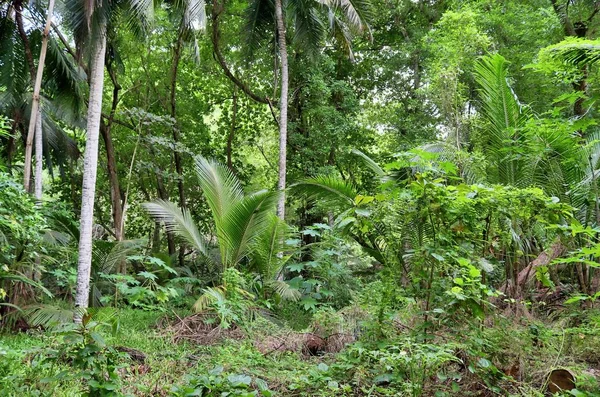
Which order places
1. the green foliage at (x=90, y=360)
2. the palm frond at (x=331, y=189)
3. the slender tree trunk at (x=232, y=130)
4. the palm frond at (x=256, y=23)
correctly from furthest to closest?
1. the slender tree trunk at (x=232, y=130)
2. the palm frond at (x=256, y=23)
3. the palm frond at (x=331, y=189)
4. the green foliage at (x=90, y=360)

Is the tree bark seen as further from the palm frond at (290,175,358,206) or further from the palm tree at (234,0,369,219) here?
the palm tree at (234,0,369,219)

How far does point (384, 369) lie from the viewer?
128 inches

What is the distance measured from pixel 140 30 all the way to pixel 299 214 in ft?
20.9

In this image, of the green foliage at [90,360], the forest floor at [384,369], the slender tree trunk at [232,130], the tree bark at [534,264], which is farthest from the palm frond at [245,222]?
the slender tree trunk at [232,130]

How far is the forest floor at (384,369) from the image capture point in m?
2.94

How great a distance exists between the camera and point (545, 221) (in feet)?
11.0

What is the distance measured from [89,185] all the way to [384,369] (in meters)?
4.80

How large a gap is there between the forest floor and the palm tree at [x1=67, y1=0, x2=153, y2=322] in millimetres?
2033

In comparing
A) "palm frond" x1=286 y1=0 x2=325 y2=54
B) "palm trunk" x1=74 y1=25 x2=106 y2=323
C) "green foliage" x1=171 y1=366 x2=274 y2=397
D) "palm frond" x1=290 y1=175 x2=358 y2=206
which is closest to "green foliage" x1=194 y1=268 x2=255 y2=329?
"palm trunk" x1=74 y1=25 x2=106 y2=323

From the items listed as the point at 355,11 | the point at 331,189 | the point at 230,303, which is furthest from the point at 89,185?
the point at 355,11

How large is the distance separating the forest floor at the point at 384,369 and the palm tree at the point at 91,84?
6.67 ft

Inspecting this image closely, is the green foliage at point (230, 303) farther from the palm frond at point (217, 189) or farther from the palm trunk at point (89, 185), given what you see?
the palm trunk at point (89, 185)

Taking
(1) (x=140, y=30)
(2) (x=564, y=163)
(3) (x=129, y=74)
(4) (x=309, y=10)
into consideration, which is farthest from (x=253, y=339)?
(3) (x=129, y=74)

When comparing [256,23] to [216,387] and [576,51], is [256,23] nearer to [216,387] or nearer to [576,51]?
[576,51]
